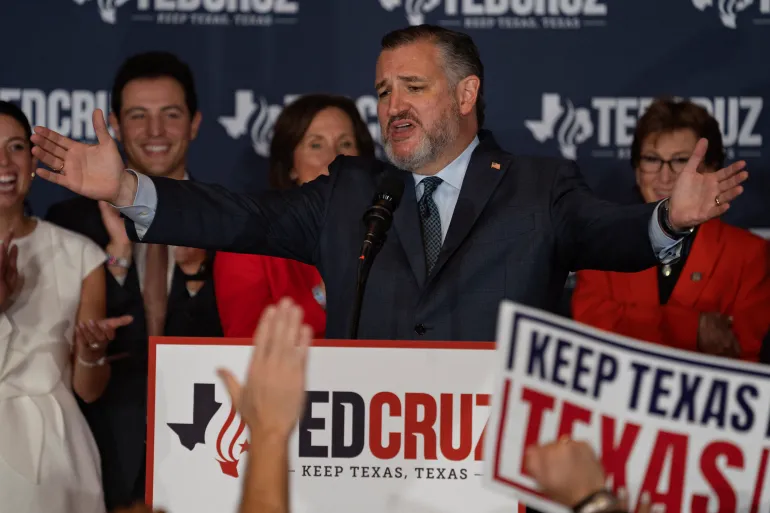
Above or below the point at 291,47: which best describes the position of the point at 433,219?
below

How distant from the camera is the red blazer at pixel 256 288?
11.9ft

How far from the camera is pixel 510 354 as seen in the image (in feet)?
5.46

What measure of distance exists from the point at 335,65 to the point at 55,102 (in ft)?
3.62

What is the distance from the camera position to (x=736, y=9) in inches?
175

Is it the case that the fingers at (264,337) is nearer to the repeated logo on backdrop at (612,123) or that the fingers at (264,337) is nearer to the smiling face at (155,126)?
the smiling face at (155,126)

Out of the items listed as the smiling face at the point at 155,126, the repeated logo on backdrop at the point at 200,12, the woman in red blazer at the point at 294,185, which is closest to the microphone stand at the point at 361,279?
the woman in red blazer at the point at 294,185

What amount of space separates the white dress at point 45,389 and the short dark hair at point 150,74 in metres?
0.75

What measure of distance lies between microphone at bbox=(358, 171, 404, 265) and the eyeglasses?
5.06 ft

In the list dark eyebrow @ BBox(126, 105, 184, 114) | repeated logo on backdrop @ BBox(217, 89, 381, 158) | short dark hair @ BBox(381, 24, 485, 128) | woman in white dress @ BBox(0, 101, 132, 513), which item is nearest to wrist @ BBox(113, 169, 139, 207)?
woman in white dress @ BBox(0, 101, 132, 513)

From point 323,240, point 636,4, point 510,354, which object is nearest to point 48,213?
point 323,240

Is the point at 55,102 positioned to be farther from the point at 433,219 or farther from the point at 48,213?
the point at 433,219

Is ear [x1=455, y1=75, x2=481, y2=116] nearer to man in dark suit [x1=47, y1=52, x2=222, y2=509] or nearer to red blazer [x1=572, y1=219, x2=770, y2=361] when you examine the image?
red blazer [x1=572, y1=219, x2=770, y2=361]

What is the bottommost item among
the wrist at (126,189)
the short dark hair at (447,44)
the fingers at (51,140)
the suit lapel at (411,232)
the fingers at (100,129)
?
the suit lapel at (411,232)

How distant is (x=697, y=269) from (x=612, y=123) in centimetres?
92
